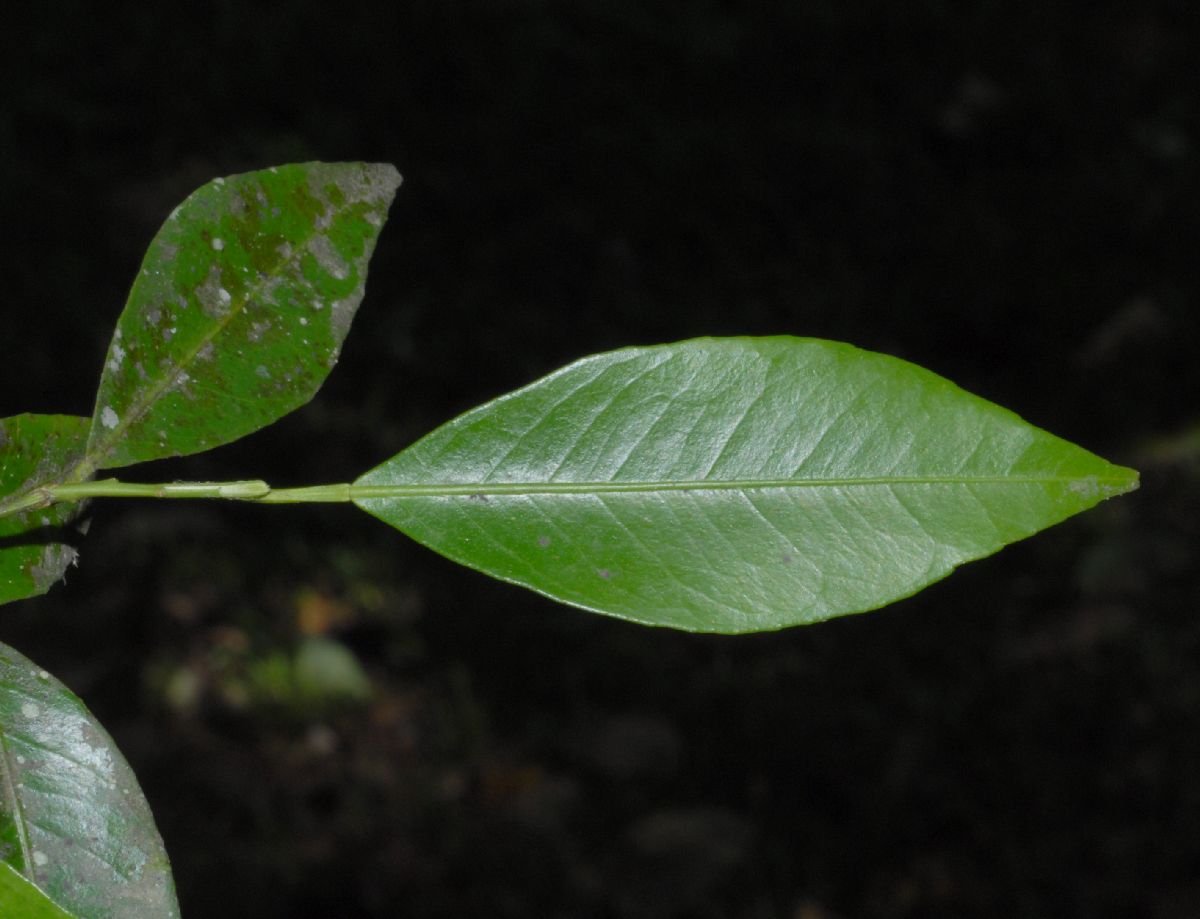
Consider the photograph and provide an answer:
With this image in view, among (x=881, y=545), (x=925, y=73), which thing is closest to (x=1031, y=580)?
(x=925, y=73)

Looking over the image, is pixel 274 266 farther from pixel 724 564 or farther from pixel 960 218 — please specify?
pixel 960 218

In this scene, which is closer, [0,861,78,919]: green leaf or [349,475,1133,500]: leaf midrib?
[0,861,78,919]: green leaf

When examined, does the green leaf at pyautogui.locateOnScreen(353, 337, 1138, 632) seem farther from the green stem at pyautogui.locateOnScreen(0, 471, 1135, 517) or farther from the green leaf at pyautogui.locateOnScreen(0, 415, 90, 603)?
the green leaf at pyautogui.locateOnScreen(0, 415, 90, 603)

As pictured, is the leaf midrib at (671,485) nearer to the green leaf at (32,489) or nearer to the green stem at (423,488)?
the green stem at (423,488)

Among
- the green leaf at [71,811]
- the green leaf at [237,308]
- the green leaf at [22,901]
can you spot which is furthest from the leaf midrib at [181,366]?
the green leaf at [22,901]

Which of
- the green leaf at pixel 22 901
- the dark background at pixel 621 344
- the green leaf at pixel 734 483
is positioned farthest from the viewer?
the dark background at pixel 621 344

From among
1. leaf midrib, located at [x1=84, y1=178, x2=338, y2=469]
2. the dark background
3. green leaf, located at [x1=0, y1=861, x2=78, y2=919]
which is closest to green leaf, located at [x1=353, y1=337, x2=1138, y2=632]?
leaf midrib, located at [x1=84, y1=178, x2=338, y2=469]
